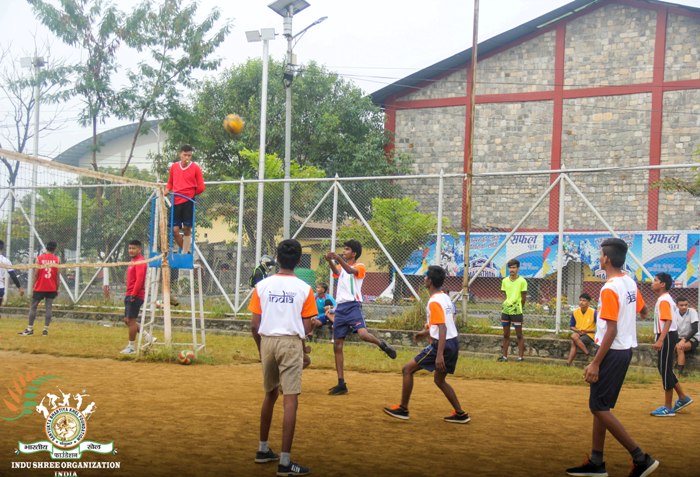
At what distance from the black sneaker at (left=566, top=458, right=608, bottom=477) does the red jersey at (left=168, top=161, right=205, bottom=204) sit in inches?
294

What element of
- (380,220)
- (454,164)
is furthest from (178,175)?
(454,164)

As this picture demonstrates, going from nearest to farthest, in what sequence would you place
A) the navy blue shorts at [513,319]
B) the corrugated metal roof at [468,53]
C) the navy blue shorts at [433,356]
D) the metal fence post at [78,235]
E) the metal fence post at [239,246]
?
1. the navy blue shorts at [433,356]
2. the navy blue shorts at [513,319]
3. the metal fence post at [239,246]
4. the metal fence post at [78,235]
5. the corrugated metal roof at [468,53]

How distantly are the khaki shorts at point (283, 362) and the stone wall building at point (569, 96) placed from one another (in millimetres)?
18082

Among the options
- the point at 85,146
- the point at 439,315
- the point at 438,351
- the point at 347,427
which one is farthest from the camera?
the point at 85,146

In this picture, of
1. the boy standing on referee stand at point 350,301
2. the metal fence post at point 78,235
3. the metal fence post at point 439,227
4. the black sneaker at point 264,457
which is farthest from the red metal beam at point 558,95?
the black sneaker at point 264,457

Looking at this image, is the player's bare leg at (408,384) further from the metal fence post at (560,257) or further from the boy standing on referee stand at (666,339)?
the metal fence post at (560,257)

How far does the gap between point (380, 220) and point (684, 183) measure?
20.5 ft

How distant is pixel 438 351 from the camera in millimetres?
7695

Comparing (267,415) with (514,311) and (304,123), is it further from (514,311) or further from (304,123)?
(304,123)

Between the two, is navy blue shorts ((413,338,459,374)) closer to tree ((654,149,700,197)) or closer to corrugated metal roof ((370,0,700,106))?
tree ((654,149,700,197))

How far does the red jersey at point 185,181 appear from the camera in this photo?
11680 mm

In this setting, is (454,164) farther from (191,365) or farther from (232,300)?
(191,365)

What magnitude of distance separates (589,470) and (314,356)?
7337mm

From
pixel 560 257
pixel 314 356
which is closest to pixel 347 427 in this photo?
pixel 314 356
